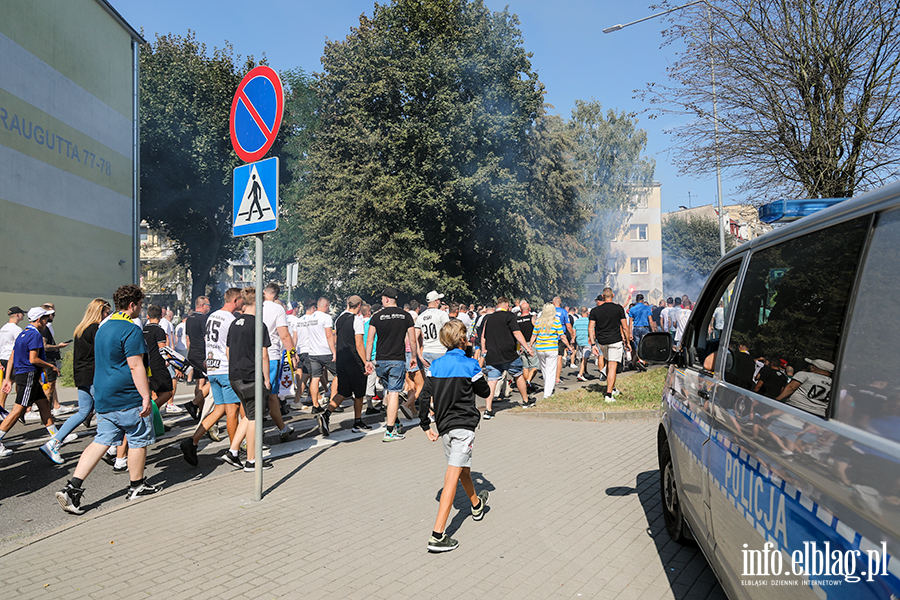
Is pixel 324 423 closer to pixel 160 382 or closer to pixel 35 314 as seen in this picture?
pixel 160 382

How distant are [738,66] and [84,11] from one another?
689 inches

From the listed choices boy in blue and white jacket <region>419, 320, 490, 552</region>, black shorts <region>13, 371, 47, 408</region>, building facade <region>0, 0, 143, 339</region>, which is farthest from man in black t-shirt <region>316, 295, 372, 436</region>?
building facade <region>0, 0, 143, 339</region>

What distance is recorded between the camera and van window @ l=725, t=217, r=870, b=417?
1886 mm

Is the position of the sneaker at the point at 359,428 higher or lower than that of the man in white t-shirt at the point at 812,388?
lower

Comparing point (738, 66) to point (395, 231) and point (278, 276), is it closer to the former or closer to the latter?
point (395, 231)

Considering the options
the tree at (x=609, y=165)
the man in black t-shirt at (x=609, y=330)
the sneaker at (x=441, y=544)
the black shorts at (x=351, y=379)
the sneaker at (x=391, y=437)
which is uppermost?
the tree at (x=609, y=165)

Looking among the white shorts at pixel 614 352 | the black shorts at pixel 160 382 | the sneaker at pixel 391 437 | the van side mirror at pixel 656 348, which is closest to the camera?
the van side mirror at pixel 656 348

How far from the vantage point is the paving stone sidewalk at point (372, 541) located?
3.77 m

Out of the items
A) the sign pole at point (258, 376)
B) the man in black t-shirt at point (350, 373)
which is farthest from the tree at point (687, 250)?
the sign pole at point (258, 376)

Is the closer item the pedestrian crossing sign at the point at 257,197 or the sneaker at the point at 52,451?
the pedestrian crossing sign at the point at 257,197

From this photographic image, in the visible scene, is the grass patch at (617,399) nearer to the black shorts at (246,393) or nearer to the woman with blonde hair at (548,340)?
the woman with blonde hair at (548,340)

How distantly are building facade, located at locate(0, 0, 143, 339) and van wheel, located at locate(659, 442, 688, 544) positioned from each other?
49.8 feet

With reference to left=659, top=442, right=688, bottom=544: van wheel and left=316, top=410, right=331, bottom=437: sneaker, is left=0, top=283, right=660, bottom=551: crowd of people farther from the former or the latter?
left=659, top=442, right=688, bottom=544: van wheel

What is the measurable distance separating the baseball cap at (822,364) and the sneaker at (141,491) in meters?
5.57
